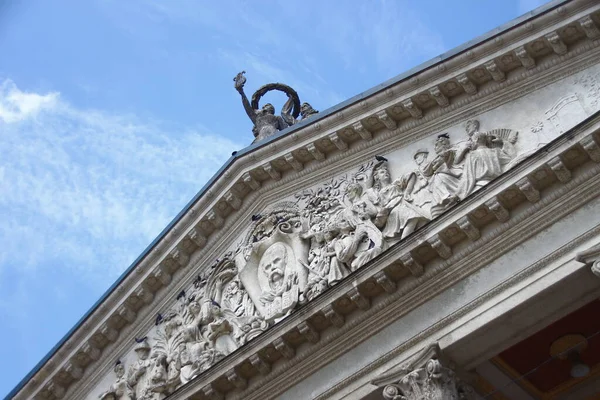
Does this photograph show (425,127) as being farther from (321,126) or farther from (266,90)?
(266,90)

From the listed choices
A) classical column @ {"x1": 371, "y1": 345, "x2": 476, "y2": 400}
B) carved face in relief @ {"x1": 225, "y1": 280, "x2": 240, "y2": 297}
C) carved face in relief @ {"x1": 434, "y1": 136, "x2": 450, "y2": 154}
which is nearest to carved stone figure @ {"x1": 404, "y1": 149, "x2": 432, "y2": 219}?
carved face in relief @ {"x1": 434, "y1": 136, "x2": 450, "y2": 154}

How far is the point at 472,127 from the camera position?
1462cm

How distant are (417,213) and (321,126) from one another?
9.42 feet

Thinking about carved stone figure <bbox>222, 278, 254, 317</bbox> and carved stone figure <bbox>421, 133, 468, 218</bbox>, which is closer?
carved stone figure <bbox>421, 133, 468, 218</bbox>

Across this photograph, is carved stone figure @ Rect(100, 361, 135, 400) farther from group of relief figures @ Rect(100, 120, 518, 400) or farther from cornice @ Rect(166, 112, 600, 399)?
cornice @ Rect(166, 112, 600, 399)

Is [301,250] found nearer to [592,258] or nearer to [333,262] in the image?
[333,262]

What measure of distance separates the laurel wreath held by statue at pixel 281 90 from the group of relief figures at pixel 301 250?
345 cm

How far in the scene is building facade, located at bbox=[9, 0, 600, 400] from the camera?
12.8 metres

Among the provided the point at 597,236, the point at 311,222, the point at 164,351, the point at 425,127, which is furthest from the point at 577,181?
the point at 164,351

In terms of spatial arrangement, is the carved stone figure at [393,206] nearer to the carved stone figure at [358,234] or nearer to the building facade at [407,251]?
the building facade at [407,251]

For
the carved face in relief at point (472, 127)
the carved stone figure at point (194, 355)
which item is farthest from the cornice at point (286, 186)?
the carved stone figure at point (194, 355)

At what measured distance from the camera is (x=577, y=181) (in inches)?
503

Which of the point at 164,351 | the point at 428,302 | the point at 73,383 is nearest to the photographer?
the point at 428,302

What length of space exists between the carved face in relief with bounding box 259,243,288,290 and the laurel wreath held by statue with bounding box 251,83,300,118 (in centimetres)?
422
